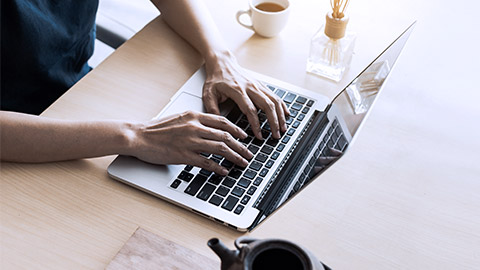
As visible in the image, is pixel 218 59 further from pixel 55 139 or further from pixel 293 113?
pixel 55 139

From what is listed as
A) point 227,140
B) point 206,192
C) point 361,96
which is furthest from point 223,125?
point 361,96

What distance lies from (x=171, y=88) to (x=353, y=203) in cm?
44

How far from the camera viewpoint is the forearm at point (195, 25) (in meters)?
1.09

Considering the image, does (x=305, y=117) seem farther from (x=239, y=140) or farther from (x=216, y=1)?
(x=216, y=1)

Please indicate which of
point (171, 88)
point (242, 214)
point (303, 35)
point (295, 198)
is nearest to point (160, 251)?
point (242, 214)

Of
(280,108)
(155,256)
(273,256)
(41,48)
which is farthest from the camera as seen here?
(41,48)

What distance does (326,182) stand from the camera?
889mm

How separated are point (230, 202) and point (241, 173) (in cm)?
7

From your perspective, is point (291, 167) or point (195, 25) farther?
point (195, 25)

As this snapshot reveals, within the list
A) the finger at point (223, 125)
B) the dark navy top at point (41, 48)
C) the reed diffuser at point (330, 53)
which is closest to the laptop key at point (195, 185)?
the finger at point (223, 125)

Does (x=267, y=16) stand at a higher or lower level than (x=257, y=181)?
higher

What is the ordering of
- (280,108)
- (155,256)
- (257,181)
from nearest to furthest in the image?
(155,256), (257,181), (280,108)

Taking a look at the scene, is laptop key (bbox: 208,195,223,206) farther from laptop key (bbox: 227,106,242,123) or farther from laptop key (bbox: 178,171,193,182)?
laptop key (bbox: 227,106,242,123)

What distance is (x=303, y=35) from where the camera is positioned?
1.19 m
